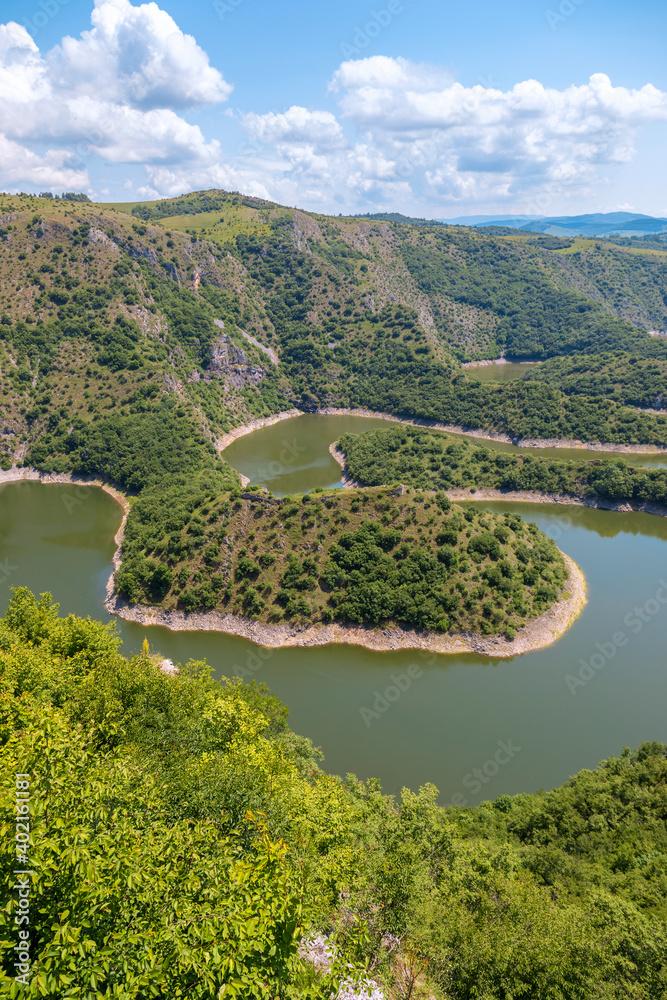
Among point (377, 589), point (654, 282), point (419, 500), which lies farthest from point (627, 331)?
point (377, 589)

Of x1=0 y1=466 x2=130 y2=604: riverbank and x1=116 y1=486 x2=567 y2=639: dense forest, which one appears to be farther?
x1=0 y1=466 x2=130 y2=604: riverbank

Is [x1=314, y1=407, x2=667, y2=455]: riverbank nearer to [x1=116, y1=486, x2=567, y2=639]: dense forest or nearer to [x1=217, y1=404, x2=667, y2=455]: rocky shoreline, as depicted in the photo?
[x1=217, y1=404, x2=667, y2=455]: rocky shoreline

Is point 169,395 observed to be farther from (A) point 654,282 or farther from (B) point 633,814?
(A) point 654,282

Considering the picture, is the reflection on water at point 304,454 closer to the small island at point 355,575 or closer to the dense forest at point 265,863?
the small island at point 355,575

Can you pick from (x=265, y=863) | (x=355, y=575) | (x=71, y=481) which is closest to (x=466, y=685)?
(x=355, y=575)

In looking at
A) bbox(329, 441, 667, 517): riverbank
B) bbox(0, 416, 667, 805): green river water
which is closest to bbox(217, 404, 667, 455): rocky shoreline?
bbox(329, 441, 667, 517): riverbank

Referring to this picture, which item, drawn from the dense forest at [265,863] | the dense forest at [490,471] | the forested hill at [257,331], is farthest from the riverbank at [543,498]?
the dense forest at [265,863]

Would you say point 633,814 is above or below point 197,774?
below
